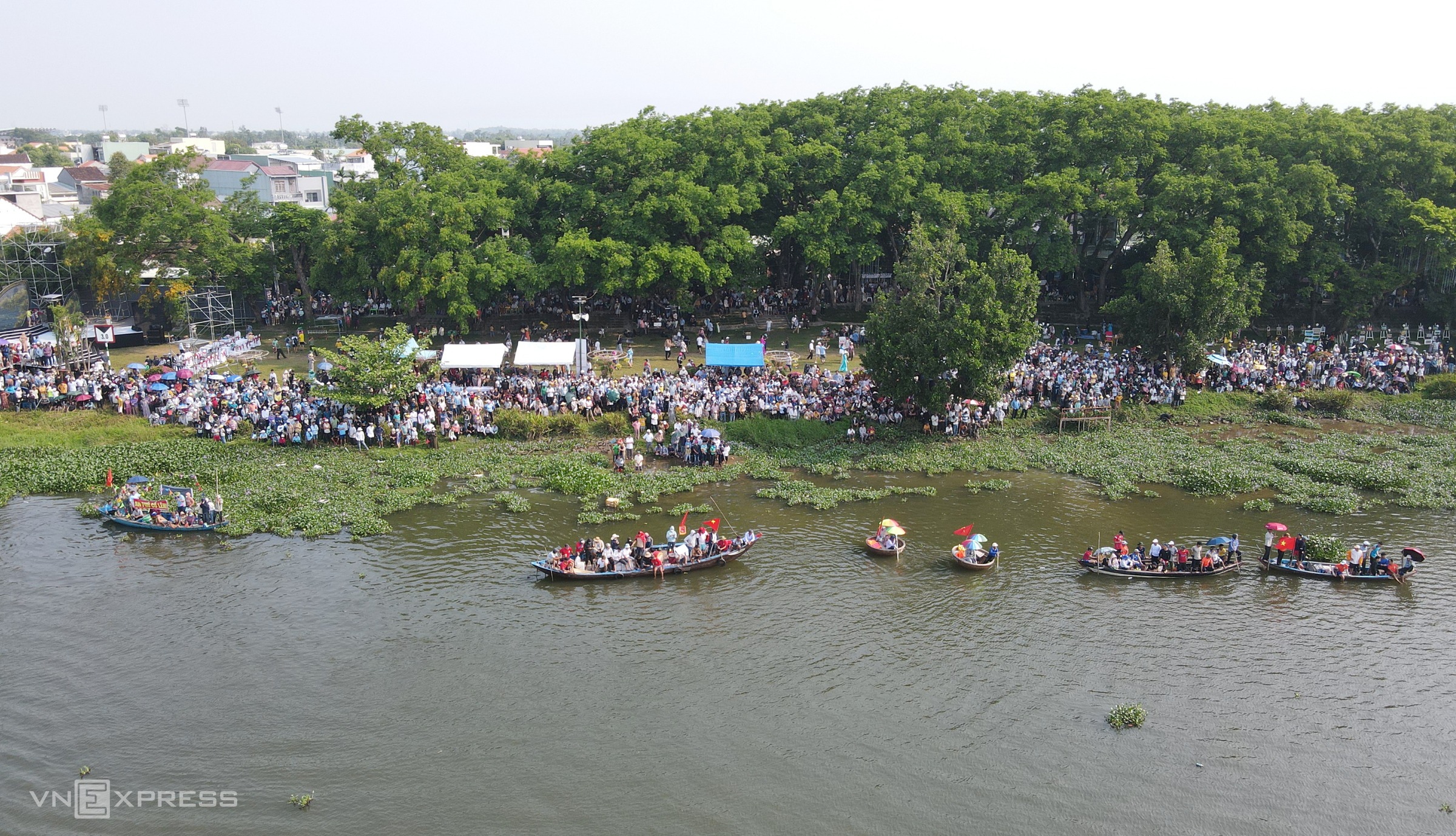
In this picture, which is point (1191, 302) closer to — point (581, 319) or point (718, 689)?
point (581, 319)

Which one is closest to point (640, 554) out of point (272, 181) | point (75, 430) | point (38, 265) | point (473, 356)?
point (473, 356)

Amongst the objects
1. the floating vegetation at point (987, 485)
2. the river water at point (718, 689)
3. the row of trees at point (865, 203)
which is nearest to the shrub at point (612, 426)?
the river water at point (718, 689)

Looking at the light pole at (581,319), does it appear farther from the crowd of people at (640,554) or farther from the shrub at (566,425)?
the crowd of people at (640,554)

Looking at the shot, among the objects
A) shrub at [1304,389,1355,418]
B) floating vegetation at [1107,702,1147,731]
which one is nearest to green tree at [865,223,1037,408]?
shrub at [1304,389,1355,418]

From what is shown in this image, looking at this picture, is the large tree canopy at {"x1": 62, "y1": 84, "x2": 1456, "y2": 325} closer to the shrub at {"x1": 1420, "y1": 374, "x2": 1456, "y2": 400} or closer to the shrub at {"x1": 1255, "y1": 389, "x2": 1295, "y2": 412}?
the shrub at {"x1": 1420, "y1": 374, "x2": 1456, "y2": 400}

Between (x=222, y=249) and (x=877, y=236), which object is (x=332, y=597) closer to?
(x=222, y=249)

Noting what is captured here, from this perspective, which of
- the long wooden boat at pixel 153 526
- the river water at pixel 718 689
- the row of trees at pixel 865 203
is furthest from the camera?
the row of trees at pixel 865 203
